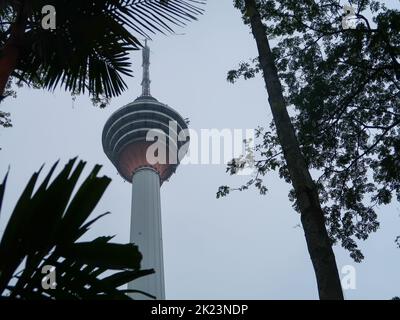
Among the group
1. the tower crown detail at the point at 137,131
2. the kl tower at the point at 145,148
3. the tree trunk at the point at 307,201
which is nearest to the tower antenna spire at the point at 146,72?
the kl tower at the point at 145,148

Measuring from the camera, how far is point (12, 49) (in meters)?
3.62

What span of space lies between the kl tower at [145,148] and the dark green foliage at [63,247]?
47155mm

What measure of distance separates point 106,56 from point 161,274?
4314 cm

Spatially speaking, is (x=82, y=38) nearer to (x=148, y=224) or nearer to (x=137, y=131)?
(x=148, y=224)

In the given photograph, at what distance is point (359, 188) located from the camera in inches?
522

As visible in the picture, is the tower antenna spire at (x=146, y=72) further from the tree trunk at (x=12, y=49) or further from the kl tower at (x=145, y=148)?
the tree trunk at (x=12, y=49)

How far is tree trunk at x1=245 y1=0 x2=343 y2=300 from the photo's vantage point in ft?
15.7

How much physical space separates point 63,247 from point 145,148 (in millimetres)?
57248

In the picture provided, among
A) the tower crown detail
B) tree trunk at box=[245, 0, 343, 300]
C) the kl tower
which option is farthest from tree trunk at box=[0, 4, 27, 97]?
the tower crown detail

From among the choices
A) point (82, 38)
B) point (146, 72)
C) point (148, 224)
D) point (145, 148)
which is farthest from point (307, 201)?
point (146, 72)

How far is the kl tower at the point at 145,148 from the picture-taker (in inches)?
2021

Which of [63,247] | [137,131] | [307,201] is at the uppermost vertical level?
[137,131]

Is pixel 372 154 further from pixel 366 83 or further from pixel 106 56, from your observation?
pixel 106 56
